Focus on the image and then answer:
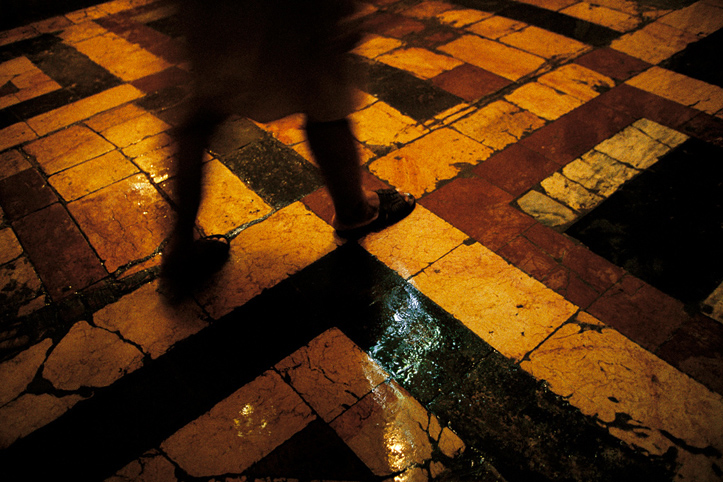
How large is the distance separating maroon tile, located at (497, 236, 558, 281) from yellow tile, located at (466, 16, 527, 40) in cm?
265

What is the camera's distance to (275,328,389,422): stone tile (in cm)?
153

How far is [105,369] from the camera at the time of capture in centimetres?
168

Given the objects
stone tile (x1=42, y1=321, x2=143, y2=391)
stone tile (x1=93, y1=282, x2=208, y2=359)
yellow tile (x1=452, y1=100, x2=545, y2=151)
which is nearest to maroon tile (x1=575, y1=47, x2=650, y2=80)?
yellow tile (x1=452, y1=100, x2=545, y2=151)

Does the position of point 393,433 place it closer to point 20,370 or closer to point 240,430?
point 240,430

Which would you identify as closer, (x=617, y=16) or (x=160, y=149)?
(x=160, y=149)

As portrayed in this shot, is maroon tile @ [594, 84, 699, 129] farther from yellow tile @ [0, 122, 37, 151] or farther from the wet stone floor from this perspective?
yellow tile @ [0, 122, 37, 151]

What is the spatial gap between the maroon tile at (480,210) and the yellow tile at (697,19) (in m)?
3.01

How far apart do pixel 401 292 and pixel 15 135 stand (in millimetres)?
3267

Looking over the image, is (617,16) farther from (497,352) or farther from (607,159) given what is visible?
(497,352)

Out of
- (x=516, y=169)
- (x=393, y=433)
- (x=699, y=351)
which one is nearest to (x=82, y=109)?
(x=516, y=169)

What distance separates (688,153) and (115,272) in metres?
3.37

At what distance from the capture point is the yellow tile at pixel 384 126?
2.76 m

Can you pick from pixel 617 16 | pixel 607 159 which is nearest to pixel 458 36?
pixel 617 16

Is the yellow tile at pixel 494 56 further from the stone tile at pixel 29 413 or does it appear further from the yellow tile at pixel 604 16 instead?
the stone tile at pixel 29 413
